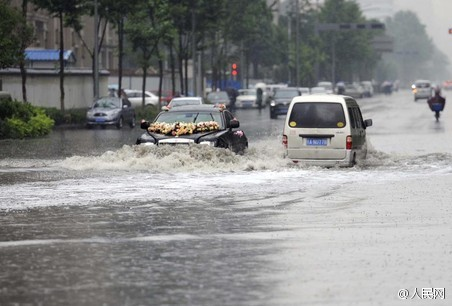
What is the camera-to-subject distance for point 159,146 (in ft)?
88.8

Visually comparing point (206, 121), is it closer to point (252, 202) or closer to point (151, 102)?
point (252, 202)

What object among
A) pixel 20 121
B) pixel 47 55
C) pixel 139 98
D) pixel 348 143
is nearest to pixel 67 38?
pixel 139 98

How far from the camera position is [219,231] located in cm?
1515

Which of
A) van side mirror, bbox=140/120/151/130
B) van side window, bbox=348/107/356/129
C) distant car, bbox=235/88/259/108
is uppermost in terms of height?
van side window, bbox=348/107/356/129

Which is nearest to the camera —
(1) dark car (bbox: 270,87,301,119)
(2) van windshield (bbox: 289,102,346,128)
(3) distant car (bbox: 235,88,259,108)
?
(2) van windshield (bbox: 289,102,346,128)

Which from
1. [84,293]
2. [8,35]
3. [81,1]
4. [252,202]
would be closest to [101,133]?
[8,35]

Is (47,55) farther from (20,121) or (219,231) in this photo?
(219,231)

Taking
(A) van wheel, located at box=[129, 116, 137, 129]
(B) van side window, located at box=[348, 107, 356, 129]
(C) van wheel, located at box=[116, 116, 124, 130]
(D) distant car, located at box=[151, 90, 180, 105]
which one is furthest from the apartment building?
(B) van side window, located at box=[348, 107, 356, 129]

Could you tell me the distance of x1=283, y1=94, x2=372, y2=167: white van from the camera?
2708 cm

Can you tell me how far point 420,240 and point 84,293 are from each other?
4.90 metres

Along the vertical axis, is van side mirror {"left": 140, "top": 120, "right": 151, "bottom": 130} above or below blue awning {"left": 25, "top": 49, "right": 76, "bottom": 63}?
above

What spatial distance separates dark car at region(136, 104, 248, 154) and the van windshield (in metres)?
1.49

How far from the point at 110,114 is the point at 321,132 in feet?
98.0

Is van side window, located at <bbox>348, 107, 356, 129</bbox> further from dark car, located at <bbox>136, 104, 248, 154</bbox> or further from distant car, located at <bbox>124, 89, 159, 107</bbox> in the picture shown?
distant car, located at <bbox>124, 89, 159, 107</bbox>
